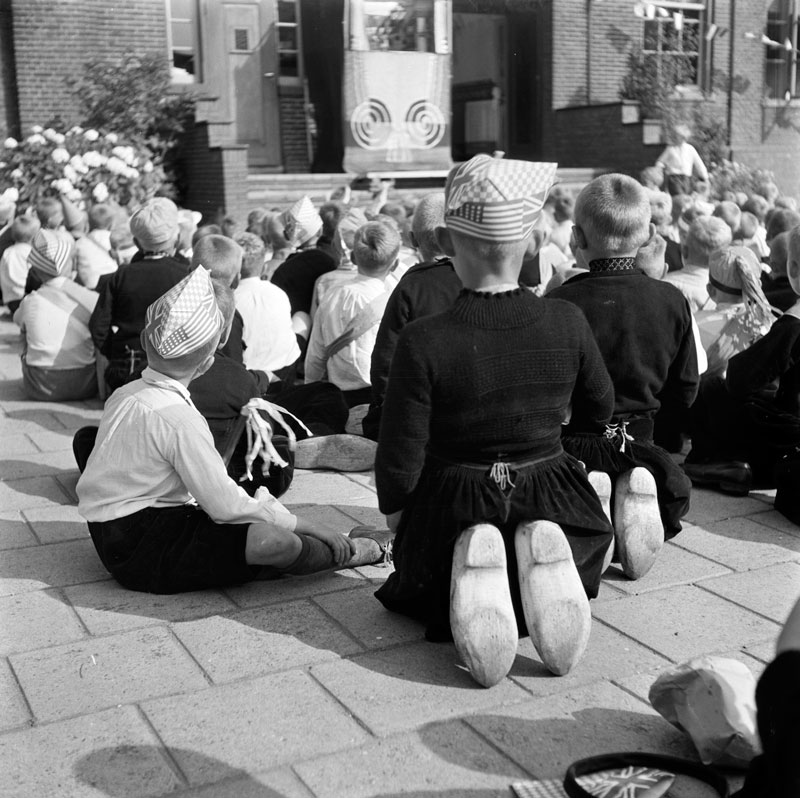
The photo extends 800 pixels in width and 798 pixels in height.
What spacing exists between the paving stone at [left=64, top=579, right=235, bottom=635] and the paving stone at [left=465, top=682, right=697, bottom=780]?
51.4 inches

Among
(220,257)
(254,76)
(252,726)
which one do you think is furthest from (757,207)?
(254,76)

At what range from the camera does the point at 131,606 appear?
4.30 metres

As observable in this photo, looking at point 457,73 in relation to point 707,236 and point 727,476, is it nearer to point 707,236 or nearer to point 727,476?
point 707,236

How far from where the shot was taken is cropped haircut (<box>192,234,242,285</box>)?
6055 mm

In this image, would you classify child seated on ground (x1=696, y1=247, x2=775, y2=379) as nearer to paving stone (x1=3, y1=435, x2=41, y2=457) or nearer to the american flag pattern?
the american flag pattern

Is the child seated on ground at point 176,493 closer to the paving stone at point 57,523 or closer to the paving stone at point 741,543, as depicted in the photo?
the paving stone at point 57,523

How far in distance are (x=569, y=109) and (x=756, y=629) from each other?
50.1 ft

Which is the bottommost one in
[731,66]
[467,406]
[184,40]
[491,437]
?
[491,437]

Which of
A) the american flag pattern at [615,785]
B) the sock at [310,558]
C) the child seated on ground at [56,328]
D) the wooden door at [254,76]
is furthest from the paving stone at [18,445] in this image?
the wooden door at [254,76]

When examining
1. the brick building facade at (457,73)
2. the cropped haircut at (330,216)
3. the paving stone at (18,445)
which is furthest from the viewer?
the brick building facade at (457,73)

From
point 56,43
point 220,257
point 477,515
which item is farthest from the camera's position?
point 56,43

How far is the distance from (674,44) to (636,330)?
624 inches

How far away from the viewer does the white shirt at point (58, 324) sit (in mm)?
7809

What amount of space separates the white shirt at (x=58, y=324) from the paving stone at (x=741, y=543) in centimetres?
455
